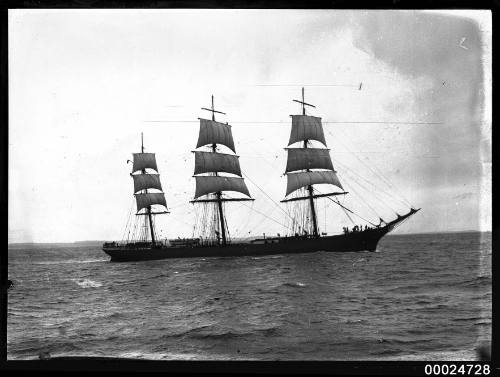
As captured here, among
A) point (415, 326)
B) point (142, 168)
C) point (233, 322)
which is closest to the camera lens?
point (415, 326)

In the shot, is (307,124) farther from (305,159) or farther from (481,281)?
(305,159)

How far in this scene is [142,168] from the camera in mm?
12469

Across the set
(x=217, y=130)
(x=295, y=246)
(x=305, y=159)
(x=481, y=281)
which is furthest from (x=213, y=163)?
(x=481, y=281)

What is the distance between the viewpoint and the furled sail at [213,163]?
77.6 ft

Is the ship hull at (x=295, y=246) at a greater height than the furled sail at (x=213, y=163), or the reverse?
the furled sail at (x=213, y=163)

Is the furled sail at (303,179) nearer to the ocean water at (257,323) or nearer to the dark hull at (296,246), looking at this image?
the dark hull at (296,246)

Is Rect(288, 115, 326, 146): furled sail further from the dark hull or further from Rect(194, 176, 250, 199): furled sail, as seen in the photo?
the dark hull

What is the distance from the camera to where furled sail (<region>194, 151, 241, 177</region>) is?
23.6 metres

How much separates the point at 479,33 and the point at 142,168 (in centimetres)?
902

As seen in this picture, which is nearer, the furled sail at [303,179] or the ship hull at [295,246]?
the furled sail at [303,179]

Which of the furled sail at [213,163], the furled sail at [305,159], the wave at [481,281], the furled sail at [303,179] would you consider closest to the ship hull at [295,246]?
the furled sail at [303,179]
